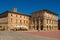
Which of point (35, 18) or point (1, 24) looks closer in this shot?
point (1, 24)

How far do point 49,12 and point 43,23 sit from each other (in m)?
8.36

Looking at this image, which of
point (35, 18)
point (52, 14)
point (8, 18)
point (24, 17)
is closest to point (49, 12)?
point (52, 14)

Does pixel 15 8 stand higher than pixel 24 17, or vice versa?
pixel 15 8

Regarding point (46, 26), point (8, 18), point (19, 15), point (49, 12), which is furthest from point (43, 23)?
point (8, 18)

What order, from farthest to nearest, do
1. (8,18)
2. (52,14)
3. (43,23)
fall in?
(52,14) → (43,23) → (8,18)

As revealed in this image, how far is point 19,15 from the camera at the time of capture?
2847 inches

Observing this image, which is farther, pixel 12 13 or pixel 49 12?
pixel 49 12

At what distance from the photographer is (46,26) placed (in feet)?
237

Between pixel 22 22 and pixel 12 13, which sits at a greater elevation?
pixel 12 13

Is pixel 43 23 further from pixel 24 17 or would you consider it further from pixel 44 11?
pixel 24 17

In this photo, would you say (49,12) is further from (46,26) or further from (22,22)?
(22,22)

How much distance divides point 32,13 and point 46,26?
40.9 feet

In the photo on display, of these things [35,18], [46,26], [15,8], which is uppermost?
[15,8]

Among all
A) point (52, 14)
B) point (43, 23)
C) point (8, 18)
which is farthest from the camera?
point (52, 14)
